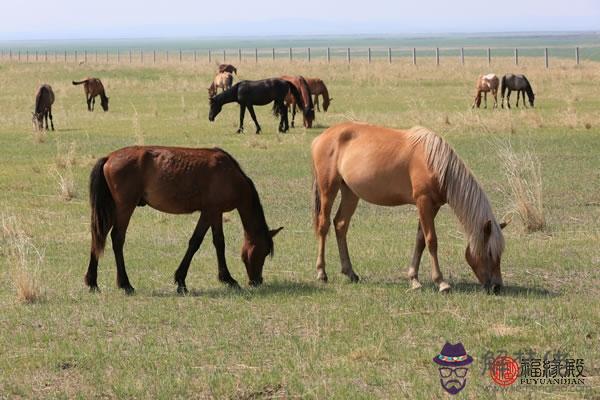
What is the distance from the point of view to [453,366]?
6762mm

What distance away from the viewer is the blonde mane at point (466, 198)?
9039 mm

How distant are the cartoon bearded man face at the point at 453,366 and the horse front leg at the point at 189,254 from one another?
9.67ft

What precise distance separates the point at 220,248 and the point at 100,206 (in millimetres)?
1151

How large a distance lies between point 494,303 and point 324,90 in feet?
76.4

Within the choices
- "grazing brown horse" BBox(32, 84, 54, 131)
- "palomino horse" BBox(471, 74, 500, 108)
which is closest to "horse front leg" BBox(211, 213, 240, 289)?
"grazing brown horse" BBox(32, 84, 54, 131)

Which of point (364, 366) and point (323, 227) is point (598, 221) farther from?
point (364, 366)

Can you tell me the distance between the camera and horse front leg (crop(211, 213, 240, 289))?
9562 millimetres

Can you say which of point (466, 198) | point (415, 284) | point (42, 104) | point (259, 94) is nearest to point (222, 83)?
point (259, 94)

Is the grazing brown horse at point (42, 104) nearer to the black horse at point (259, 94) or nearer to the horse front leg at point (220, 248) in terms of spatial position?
the black horse at point (259, 94)

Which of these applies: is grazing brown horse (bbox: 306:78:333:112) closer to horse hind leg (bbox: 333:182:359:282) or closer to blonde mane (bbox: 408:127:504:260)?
horse hind leg (bbox: 333:182:359:282)

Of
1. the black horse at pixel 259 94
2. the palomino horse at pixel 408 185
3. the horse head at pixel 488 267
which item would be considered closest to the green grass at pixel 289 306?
the horse head at pixel 488 267

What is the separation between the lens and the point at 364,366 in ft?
22.6

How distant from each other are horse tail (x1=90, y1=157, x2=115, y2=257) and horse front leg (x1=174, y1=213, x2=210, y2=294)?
742 mm

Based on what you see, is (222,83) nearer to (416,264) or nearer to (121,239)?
(121,239)
